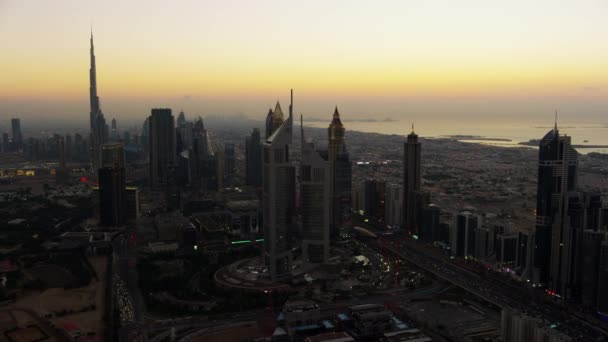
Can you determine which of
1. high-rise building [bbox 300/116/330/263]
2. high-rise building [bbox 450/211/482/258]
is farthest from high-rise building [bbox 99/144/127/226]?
high-rise building [bbox 450/211/482/258]

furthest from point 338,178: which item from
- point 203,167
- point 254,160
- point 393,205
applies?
point 203,167

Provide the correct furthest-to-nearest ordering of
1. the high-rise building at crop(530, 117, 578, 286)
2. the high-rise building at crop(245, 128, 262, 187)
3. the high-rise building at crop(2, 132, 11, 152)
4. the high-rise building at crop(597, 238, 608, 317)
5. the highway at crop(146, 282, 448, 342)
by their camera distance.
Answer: the high-rise building at crop(2, 132, 11, 152)
the high-rise building at crop(245, 128, 262, 187)
the high-rise building at crop(530, 117, 578, 286)
the high-rise building at crop(597, 238, 608, 317)
the highway at crop(146, 282, 448, 342)

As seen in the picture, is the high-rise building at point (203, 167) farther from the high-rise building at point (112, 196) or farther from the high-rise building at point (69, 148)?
the high-rise building at point (69, 148)

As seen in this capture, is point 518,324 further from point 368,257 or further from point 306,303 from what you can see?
point 368,257

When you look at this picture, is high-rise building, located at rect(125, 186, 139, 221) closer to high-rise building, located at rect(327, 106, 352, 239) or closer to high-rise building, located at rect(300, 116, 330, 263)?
high-rise building, located at rect(327, 106, 352, 239)

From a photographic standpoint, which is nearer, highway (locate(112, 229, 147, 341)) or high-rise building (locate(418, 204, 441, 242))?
highway (locate(112, 229, 147, 341))

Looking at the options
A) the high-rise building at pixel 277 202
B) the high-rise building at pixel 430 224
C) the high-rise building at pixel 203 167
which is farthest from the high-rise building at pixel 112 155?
the high-rise building at pixel 430 224
